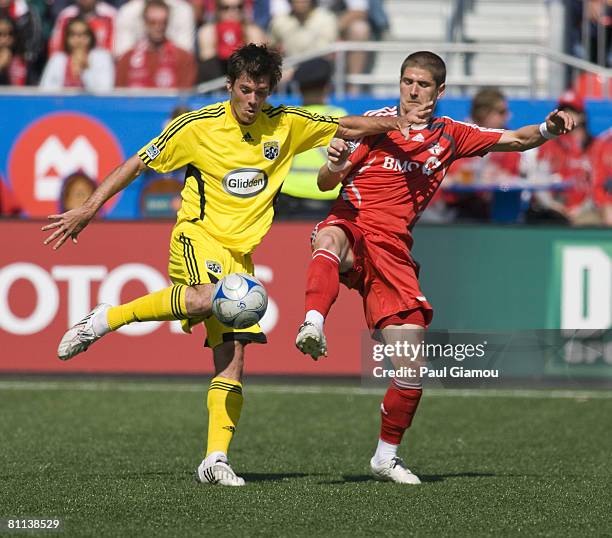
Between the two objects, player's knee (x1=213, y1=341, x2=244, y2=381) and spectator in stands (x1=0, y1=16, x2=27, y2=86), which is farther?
spectator in stands (x1=0, y1=16, x2=27, y2=86)

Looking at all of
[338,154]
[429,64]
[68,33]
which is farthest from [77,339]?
[68,33]

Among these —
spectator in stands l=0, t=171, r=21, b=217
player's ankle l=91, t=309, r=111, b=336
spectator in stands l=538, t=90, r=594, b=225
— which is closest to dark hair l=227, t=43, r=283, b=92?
player's ankle l=91, t=309, r=111, b=336

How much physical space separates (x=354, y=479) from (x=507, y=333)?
4.18m

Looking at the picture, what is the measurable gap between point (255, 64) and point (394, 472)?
2.36 meters

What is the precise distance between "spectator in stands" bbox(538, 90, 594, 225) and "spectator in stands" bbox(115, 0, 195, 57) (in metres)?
4.75

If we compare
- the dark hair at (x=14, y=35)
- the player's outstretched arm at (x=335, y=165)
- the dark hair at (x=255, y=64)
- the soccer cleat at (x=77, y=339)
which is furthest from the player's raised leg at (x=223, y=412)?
the dark hair at (x=14, y=35)

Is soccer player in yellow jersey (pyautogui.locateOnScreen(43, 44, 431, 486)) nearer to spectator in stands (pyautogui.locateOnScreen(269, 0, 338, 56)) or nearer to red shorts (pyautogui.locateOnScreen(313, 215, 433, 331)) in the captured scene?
red shorts (pyautogui.locateOnScreen(313, 215, 433, 331))

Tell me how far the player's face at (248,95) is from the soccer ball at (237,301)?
886 millimetres

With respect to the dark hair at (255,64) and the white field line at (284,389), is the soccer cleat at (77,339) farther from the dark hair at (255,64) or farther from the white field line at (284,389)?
the white field line at (284,389)

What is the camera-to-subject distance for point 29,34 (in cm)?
1576

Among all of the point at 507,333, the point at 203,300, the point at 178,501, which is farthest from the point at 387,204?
the point at 507,333

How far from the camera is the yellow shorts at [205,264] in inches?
271

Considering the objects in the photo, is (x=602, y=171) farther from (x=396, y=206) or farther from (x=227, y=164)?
(x=227, y=164)

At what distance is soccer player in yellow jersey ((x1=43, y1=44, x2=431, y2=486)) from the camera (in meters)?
6.83
